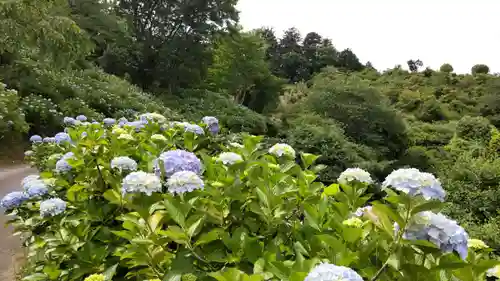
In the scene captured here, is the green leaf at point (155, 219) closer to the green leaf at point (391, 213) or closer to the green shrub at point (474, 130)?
the green leaf at point (391, 213)

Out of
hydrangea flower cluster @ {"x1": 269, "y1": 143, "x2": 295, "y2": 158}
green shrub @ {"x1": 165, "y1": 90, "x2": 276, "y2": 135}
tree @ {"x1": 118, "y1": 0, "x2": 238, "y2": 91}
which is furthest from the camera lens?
tree @ {"x1": 118, "y1": 0, "x2": 238, "y2": 91}

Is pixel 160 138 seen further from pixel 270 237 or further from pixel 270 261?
pixel 270 261

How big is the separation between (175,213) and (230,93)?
22180 mm

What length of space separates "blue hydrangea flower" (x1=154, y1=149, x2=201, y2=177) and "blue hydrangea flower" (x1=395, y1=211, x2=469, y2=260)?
2.52 ft

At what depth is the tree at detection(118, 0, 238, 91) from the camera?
19125 millimetres

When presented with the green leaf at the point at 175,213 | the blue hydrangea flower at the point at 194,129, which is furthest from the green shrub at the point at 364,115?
the green leaf at the point at 175,213

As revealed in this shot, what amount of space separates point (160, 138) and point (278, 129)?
535 inches

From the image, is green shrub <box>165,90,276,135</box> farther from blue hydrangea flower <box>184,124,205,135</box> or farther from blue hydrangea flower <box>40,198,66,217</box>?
blue hydrangea flower <box>40,198,66,217</box>

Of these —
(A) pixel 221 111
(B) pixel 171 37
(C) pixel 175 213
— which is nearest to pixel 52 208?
(C) pixel 175 213

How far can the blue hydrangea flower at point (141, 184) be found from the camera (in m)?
1.37

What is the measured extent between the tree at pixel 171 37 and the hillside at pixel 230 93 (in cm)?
5

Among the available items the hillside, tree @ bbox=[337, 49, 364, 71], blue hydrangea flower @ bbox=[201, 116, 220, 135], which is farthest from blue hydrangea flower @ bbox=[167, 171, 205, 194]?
tree @ bbox=[337, 49, 364, 71]

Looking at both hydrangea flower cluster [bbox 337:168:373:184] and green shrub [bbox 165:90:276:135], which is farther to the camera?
green shrub [bbox 165:90:276:135]

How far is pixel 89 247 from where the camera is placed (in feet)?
5.16
